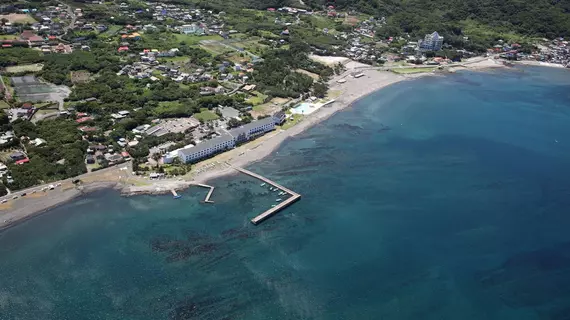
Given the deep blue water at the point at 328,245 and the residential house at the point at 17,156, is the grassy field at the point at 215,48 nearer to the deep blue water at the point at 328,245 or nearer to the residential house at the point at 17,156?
the deep blue water at the point at 328,245

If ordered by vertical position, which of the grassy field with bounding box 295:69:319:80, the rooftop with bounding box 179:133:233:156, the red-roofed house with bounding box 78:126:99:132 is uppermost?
the grassy field with bounding box 295:69:319:80

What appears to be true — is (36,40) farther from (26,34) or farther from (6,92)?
(6,92)

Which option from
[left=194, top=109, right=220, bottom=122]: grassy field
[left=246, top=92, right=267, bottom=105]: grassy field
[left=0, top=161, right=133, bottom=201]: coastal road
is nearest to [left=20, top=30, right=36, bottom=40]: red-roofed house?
[left=194, top=109, right=220, bottom=122]: grassy field

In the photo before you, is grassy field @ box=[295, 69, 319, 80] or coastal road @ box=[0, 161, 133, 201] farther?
grassy field @ box=[295, 69, 319, 80]

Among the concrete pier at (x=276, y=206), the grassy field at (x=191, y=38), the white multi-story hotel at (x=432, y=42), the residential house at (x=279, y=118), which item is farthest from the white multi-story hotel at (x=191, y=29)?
the concrete pier at (x=276, y=206)

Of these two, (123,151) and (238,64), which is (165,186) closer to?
(123,151)

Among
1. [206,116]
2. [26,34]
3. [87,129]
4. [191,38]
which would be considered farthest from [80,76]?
[191,38]

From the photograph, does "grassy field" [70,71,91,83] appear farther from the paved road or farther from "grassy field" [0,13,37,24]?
"grassy field" [0,13,37,24]
